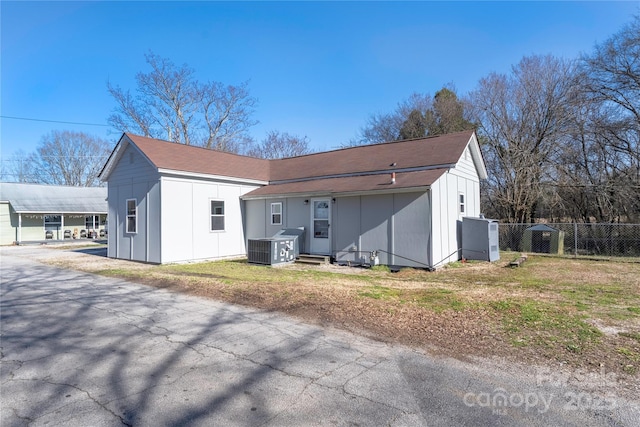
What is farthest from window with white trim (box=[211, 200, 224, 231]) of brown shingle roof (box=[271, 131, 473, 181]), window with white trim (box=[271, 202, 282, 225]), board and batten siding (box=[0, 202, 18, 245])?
board and batten siding (box=[0, 202, 18, 245])

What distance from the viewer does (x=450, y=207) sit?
42.7 feet

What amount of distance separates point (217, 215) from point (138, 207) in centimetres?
294

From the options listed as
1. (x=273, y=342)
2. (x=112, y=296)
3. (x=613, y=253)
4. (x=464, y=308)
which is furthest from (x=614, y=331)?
(x=613, y=253)

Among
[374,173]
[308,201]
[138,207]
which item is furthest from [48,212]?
[374,173]

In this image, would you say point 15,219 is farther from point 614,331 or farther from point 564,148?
point 564,148

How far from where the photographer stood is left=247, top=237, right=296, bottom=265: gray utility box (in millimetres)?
12750

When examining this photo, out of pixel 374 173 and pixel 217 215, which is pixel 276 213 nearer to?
pixel 217 215

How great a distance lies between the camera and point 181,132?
3334cm

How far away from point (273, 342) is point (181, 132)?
32221 millimetres

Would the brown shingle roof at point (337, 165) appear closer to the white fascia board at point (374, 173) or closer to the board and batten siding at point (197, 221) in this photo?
the white fascia board at point (374, 173)

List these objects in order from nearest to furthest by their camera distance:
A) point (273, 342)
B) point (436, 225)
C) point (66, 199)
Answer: point (273, 342), point (436, 225), point (66, 199)

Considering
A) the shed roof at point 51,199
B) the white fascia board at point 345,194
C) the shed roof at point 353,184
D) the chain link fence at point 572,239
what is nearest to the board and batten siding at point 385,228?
the white fascia board at point 345,194

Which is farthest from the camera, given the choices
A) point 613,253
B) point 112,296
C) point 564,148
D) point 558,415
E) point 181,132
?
point 181,132

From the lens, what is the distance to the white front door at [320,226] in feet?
44.3
